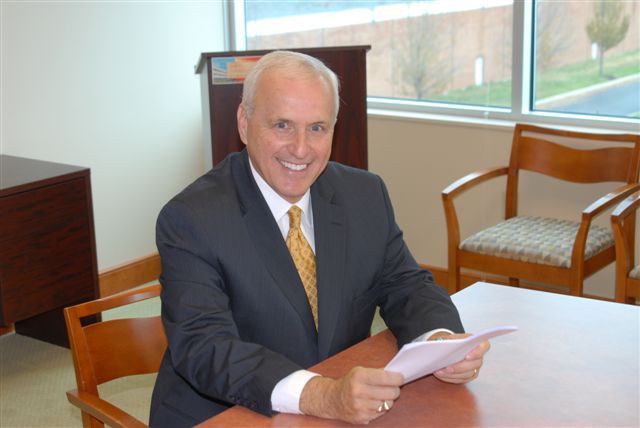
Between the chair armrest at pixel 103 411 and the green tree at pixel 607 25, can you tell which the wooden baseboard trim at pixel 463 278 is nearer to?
the green tree at pixel 607 25

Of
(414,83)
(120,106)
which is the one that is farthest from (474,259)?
(120,106)

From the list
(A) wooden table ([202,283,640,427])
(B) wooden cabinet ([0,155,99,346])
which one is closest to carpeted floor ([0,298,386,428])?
(B) wooden cabinet ([0,155,99,346])

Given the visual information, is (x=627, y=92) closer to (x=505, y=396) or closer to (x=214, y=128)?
(x=214, y=128)

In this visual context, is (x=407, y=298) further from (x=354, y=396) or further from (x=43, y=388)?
(x=43, y=388)

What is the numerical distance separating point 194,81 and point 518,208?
2.17 m

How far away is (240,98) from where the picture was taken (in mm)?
3811

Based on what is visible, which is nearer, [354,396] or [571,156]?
[354,396]

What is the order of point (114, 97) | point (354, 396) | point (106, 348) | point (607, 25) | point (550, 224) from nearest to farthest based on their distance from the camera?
1. point (354, 396)
2. point (106, 348)
3. point (550, 224)
4. point (607, 25)
5. point (114, 97)

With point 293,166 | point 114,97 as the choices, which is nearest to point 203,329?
point 293,166

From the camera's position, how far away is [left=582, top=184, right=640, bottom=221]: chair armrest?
3.88 m

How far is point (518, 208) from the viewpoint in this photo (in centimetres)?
483

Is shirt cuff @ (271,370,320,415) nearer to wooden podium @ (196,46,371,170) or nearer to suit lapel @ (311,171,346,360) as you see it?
suit lapel @ (311,171,346,360)

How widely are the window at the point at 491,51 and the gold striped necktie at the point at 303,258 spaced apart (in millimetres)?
2952

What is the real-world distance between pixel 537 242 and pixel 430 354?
2.58m
